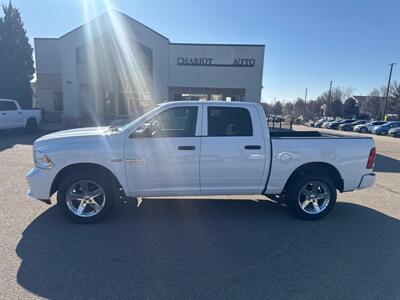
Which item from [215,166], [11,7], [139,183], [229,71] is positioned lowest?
[139,183]

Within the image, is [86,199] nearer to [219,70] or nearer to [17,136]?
[17,136]

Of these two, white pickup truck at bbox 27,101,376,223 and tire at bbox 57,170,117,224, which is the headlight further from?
tire at bbox 57,170,117,224

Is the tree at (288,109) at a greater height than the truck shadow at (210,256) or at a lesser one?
greater

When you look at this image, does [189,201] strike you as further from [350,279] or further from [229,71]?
[229,71]

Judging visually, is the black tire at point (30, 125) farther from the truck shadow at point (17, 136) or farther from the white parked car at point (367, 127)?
the white parked car at point (367, 127)

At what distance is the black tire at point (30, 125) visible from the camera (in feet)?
52.9

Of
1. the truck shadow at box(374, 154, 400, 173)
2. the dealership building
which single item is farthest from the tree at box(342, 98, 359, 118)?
the truck shadow at box(374, 154, 400, 173)

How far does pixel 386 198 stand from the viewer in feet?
19.7

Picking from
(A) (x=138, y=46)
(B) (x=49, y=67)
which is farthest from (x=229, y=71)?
(B) (x=49, y=67)

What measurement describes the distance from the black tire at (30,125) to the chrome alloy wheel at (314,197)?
16.7m

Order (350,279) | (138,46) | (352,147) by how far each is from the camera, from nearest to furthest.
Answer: (350,279) → (352,147) → (138,46)

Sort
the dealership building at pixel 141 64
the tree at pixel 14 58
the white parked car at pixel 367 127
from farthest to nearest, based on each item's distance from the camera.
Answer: the white parked car at pixel 367 127
the tree at pixel 14 58
the dealership building at pixel 141 64

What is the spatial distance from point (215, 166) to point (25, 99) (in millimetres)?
26559

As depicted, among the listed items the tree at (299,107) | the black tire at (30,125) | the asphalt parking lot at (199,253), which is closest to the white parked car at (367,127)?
the asphalt parking lot at (199,253)
